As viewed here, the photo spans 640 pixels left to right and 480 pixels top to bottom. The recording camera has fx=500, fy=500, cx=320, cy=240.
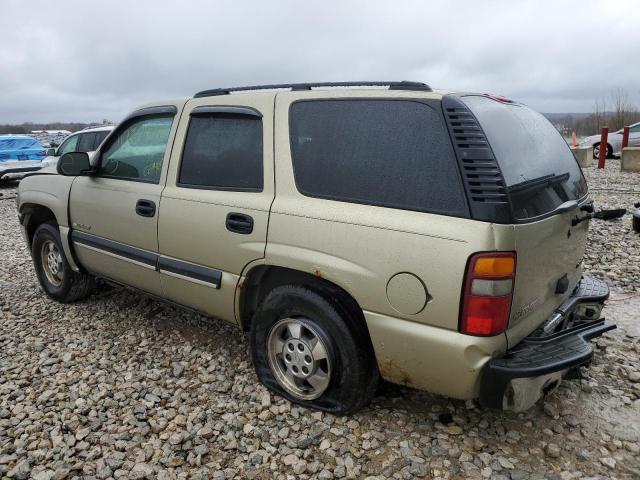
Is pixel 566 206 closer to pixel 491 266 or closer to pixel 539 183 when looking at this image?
pixel 539 183

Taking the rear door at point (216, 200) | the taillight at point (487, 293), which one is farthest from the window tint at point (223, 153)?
the taillight at point (487, 293)

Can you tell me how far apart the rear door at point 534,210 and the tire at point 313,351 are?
778mm

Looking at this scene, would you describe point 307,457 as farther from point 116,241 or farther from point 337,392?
point 116,241

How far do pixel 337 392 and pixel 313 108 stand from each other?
1575 millimetres

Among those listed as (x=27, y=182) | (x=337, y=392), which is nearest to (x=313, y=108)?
(x=337, y=392)

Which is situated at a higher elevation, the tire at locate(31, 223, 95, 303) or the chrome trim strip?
the chrome trim strip

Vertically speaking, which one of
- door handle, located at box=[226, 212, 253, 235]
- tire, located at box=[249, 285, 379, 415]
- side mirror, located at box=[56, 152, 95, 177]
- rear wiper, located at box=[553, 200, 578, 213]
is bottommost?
tire, located at box=[249, 285, 379, 415]

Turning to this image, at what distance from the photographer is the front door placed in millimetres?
3492

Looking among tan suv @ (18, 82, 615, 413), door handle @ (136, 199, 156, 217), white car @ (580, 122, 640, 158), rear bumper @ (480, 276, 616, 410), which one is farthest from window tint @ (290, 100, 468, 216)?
white car @ (580, 122, 640, 158)

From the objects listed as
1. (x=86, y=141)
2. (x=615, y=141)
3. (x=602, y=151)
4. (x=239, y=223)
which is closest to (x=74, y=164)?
(x=239, y=223)

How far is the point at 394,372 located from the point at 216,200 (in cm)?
146

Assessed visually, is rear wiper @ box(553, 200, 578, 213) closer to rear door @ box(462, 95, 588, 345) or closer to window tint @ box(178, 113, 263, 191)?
rear door @ box(462, 95, 588, 345)

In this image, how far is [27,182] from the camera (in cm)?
466

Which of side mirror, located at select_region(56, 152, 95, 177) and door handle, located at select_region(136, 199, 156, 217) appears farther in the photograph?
side mirror, located at select_region(56, 152, 95, 177)
